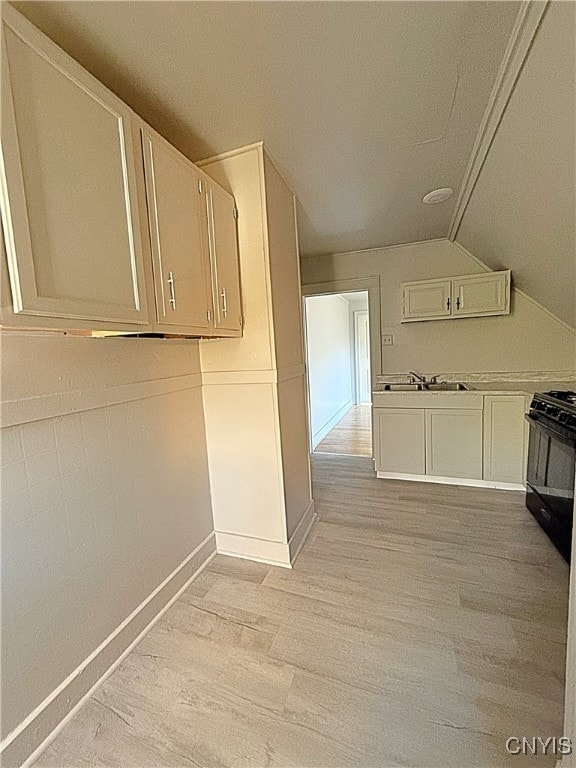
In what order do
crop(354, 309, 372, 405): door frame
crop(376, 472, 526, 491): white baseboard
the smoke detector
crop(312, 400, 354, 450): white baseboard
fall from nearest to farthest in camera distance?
the smoke detector, crop(376, 472, 526, 491): white baseboard, crop(312, 400, 354, 450): white baseboard, crop(354, 309, 372, 405): door frame

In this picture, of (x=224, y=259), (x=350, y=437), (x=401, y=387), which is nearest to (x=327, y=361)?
(x=350, y=437)

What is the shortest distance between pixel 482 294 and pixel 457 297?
8.1 inches

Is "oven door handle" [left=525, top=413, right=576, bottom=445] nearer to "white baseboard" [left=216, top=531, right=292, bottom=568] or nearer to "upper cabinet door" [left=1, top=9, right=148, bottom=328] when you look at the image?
"white baseboard" [left=216, top=531, right=292, bottom=568]

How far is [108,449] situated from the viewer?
1.48 m

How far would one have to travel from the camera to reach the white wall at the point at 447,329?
10.4ft

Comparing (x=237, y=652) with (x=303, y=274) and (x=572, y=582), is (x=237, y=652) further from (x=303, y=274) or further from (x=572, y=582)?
(x=303, y=274)

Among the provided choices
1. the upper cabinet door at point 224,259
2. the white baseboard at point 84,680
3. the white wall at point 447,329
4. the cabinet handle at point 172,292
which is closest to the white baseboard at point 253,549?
the white baseboard at point 84,680

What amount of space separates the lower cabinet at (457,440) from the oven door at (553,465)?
0.34 meters

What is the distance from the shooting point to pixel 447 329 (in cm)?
347

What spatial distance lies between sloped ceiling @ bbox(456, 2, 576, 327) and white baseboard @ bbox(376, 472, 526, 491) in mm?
1544

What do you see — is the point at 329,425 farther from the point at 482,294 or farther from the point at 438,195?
the point at 438,195

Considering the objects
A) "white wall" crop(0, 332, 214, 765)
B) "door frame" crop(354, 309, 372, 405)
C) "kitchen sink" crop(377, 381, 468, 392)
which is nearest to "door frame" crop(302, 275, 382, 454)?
"kitchen sink" crop(377, 381, 468, 392)

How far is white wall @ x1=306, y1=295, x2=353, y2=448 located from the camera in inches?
186

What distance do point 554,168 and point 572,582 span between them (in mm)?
1714
